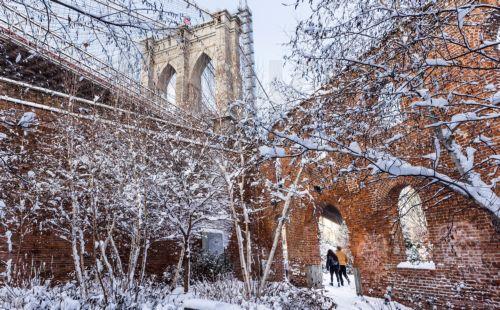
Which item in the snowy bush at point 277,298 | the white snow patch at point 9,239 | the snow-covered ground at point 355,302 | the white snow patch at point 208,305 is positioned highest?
the white snow patch at point 9,239

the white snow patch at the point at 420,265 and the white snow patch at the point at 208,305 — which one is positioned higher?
the white snow patch at the point at 208,305

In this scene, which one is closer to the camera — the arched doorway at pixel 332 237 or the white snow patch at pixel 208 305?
the white snow patch at pixel 208 305

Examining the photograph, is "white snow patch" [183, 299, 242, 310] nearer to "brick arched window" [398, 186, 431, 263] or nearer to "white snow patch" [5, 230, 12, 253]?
"brick arched window" [398, 186, 431, 263]

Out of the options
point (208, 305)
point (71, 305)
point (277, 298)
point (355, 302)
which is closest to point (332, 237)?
point (277, 298)

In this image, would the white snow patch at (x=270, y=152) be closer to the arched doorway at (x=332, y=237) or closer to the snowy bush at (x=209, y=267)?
the snowy bush at (x=209, y=267)

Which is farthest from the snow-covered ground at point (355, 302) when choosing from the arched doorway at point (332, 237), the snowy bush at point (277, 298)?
the arched doorway at point (332, 237)

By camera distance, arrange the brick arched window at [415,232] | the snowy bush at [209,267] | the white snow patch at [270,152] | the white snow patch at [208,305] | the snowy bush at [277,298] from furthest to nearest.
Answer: the snowy bush at [209,267] → the brick arched window at [415,232] → the snowy bush at [277,298] → the white snow patch at [208,305] → the white snow patch at [270,152]

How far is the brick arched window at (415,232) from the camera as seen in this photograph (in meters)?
9.82

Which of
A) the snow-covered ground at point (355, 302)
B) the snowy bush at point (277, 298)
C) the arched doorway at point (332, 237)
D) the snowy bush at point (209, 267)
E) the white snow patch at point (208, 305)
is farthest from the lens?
the arched doorway at point (332, 237)

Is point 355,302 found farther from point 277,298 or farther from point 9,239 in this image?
point 9,239

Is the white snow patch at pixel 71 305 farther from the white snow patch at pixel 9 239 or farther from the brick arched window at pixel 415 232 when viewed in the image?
the brick arched window at pixel 415 232

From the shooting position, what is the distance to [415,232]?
18984mm

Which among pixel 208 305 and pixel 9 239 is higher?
pixel 9 239

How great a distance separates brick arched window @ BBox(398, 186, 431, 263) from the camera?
9.82 metres
